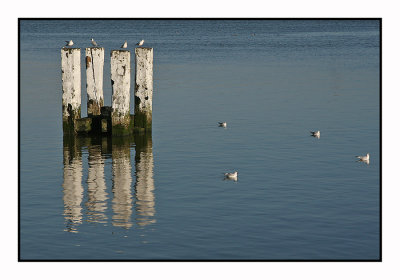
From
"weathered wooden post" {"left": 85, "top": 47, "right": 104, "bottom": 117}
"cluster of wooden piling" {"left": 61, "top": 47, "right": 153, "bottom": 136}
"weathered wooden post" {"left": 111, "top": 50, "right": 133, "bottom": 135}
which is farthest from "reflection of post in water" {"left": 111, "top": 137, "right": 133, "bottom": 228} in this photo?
"weathered wooden post" {"left": 85, "top": 47, "right": 104, "bottom": 117}

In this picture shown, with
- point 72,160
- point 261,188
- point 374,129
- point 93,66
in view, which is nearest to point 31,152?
point 72,160

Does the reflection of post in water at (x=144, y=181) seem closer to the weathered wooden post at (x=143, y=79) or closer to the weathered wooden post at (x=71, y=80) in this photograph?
the weathered wooden post at (x=143, y=79)

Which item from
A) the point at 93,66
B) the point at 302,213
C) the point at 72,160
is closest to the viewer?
the point at 302,213

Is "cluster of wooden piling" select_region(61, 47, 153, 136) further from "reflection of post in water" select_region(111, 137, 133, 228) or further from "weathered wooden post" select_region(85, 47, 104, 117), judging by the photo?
"reflection of post in water" select_region(111, 137, 133, 228)

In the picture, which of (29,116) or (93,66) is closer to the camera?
(93,66)

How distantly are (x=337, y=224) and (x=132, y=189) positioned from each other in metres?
5.47

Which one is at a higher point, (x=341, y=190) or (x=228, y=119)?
(x=228, y=119)

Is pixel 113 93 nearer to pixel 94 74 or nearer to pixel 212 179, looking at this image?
pixel 94 74

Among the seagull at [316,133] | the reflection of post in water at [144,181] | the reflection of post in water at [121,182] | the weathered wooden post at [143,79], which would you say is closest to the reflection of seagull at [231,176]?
the reflection of post in water at [144,181]

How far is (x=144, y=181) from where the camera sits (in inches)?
819

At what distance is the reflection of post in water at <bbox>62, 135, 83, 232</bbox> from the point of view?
1758 cm

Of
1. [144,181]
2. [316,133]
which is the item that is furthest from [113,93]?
[316,133]

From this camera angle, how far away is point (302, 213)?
17.9m

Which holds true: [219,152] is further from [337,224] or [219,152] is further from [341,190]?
[337,224]
